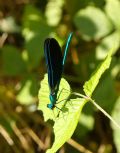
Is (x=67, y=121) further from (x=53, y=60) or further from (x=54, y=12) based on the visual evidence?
(x=54, y=12)

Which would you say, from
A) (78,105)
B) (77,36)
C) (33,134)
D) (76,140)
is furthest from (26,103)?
(78,105)

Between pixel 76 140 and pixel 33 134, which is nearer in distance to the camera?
pixel 76 140

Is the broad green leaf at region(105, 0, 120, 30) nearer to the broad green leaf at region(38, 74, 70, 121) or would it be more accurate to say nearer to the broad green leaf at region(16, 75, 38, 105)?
the broad green leaf at region(16, 75, 38, 105)

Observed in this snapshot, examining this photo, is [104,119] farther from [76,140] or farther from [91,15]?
[91,15]

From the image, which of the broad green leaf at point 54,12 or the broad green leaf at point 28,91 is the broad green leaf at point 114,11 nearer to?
the broad green leaf at point 54,12

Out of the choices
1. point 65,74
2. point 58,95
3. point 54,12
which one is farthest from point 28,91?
point 58,95

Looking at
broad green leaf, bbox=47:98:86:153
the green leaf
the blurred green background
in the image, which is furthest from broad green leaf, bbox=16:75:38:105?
broad green leaf, bbox=47:98:86:153

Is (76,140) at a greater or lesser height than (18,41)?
lesser
